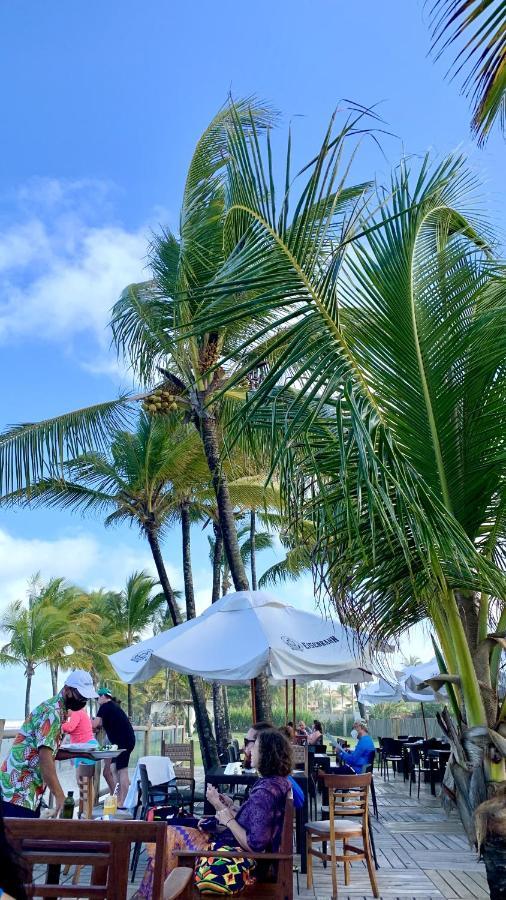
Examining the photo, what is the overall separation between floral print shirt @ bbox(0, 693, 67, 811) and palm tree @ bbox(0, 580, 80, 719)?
38661 millimetres

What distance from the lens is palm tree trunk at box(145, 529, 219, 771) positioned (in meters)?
13.8

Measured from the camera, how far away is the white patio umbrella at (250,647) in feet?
25.2

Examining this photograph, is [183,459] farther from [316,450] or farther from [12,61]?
[316,450]

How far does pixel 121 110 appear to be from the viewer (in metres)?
12.4

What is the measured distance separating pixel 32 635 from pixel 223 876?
40.1 meters

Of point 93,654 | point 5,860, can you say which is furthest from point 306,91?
point 93,654

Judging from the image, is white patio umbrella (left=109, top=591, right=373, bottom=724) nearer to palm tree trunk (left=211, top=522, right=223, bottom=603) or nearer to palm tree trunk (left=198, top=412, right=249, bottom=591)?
palm tree trunk (left=198, top=412, right=249, bottom=591)

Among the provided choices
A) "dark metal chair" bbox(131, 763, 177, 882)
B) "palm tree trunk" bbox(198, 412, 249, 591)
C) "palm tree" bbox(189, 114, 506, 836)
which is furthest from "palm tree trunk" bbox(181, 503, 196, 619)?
"palm tree" bbox(189, 114, 506, 836)

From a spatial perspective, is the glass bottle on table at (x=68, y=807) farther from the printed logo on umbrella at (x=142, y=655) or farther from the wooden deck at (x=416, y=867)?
the printed logo on umbrella at (x=142, y=655)

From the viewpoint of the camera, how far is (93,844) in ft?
9.36

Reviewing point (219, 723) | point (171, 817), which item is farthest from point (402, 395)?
point (219, 723)

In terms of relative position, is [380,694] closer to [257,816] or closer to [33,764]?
Result: [257,816]

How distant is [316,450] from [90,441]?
345 inches

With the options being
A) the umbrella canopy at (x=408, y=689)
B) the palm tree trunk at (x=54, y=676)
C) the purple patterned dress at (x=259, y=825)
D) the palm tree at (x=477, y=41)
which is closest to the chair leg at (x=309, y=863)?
the purple patterned dress at (x=259, y=825)
